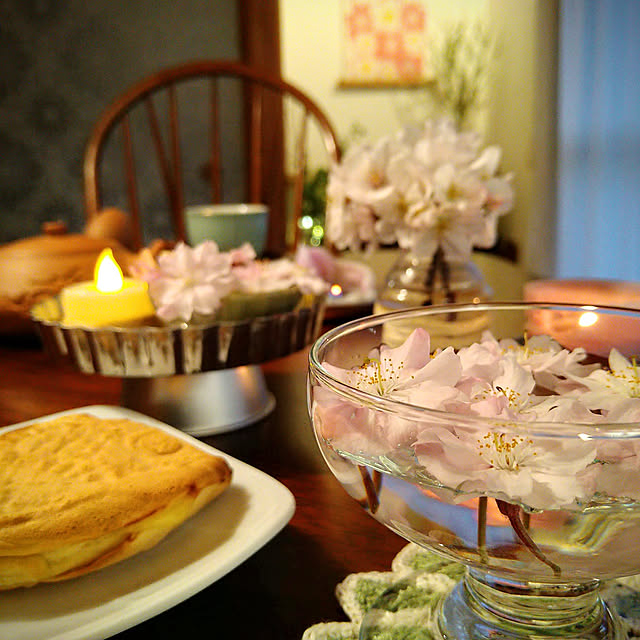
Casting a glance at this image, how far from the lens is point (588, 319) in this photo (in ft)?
1.29

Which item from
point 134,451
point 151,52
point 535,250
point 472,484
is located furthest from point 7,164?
point 472,484

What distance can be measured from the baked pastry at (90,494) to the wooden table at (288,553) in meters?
0.04

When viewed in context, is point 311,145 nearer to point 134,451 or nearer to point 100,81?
point 100,81

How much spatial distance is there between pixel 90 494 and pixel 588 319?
0.29 meters

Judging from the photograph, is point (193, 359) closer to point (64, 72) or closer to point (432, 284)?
point (432, 284)

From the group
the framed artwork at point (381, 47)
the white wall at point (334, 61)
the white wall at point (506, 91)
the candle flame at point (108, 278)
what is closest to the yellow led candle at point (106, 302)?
the candle flame at point (108, 278)

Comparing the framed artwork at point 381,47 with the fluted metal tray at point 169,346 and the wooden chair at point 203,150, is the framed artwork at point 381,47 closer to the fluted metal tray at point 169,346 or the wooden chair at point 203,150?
the wooden chair at point 203,150

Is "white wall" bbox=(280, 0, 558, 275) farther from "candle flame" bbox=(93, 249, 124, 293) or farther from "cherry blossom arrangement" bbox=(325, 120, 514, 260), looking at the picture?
"candle flame" bbox=(93, 249, 124, 293)

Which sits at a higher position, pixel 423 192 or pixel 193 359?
pixel 423 192

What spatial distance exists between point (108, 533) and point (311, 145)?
14.6ft

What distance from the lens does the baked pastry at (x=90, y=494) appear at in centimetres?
33

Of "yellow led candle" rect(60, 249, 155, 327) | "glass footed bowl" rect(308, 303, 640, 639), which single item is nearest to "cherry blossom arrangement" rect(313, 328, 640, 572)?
"glass footed bowl" rect(308, 303, 640, 639)

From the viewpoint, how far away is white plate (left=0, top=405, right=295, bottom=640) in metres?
0.31

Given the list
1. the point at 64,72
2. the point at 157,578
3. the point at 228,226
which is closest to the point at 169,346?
the point at 157,578
